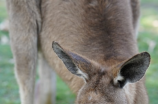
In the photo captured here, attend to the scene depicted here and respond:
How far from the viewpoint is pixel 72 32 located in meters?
3.87

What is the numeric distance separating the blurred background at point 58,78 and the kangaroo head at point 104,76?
2.24m

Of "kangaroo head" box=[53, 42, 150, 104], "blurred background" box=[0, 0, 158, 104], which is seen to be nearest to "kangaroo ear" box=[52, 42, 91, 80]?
"kangaroo head" box=[53, 42, 150, 104]

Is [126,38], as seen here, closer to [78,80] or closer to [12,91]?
[78,80]

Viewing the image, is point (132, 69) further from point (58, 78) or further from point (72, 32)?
point (58, 78)

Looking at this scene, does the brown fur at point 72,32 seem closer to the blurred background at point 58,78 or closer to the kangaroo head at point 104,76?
the kangaroo head at point 104,76

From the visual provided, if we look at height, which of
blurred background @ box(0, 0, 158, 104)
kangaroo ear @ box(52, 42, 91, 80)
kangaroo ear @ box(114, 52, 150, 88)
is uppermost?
kangaroo ear @ box(52, 42, 91, 80)

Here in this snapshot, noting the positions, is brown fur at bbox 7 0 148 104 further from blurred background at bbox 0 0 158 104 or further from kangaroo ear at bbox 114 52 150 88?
blurred background at bbox 0 0 158 104

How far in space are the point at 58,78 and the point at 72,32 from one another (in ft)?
7.93

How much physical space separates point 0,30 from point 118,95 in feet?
18.6

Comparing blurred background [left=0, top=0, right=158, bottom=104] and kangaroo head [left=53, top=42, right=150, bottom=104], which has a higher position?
kangaroo head [left=53, top=42, right=150, bottom=104]

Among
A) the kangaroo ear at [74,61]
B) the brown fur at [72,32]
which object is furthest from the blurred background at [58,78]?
the kangaroo ear at [74,61]

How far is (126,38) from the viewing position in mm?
3654

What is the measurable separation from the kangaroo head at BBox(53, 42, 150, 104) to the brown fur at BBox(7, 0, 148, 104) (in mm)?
245

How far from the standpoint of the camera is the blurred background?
5.28 m
